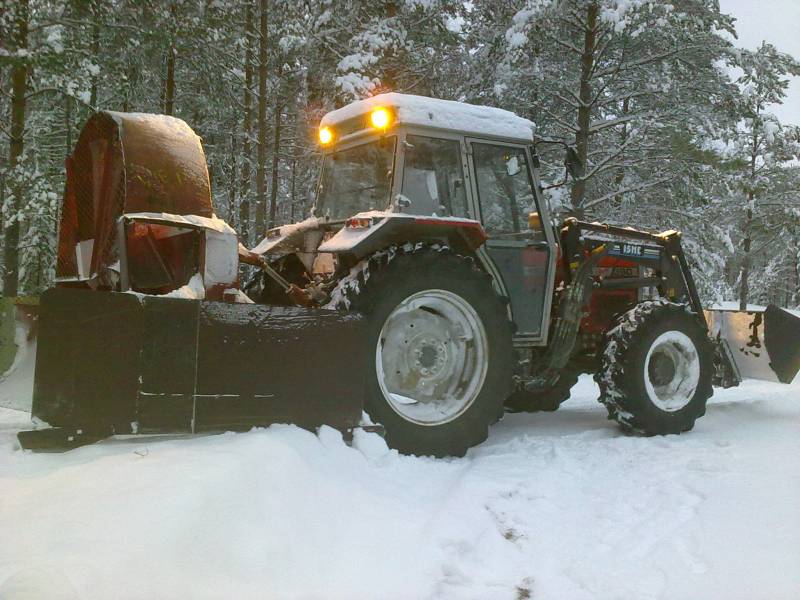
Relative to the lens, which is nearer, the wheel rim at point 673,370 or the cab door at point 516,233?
the cab door at point 516,233

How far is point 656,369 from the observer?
5.65m

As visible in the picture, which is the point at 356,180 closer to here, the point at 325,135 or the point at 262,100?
the point at 325,135

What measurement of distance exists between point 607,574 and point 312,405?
1.81 metres

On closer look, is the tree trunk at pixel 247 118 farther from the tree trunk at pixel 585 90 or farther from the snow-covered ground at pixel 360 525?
the snow-covered ground at pixel 360 525

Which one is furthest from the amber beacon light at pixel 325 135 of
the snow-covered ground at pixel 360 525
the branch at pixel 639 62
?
the branch at pixel 639 62

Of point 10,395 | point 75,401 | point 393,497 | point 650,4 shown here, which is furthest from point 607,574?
point 650,4

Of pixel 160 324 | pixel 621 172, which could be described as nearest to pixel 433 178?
pixel 160 324

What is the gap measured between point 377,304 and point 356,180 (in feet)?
5.05

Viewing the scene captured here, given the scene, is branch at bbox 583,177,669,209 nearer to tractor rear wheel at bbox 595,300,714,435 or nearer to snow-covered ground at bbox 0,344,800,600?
tractor rear wheel at bbox 595,300,714,435

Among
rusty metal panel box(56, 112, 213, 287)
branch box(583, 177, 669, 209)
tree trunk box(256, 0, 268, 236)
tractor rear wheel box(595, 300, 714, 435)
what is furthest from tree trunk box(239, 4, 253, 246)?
tractor rear wheel box(595, 300, 714, 435)

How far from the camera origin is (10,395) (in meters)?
3.49

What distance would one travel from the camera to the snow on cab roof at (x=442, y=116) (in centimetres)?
465

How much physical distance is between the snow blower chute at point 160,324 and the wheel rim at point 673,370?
3.05 metres

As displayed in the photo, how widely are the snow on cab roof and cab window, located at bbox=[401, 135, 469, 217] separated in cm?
14
